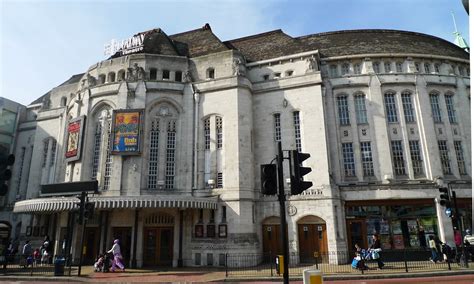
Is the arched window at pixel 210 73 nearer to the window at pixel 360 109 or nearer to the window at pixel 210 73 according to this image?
the window at pixel 210 73

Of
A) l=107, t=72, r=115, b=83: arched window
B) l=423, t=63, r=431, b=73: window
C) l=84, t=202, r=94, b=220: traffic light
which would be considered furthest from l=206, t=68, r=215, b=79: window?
l=423, t=63, r=431, b=73: window

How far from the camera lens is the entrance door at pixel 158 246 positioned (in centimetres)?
2389

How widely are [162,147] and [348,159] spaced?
53.2ft

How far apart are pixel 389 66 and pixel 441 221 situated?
14236 mm

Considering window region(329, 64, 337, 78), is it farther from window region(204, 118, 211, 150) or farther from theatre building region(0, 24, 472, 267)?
window region(204, 118, 211, 150)

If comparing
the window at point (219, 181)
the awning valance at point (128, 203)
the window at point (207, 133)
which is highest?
the window at point (207, 133)

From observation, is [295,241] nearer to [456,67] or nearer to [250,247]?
[250,247]

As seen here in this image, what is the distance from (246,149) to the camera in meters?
25.7

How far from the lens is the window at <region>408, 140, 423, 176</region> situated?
25.6 m

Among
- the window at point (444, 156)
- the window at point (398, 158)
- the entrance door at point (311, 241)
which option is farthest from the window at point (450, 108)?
the entrance door at point (311, 241)

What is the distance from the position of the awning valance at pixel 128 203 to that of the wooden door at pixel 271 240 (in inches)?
193

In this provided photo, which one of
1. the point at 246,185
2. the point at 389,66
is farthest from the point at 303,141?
the point at 389,66

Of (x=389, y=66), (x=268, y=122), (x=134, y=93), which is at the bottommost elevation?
(x=268, y=122)

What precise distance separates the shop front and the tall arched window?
15.0 m
